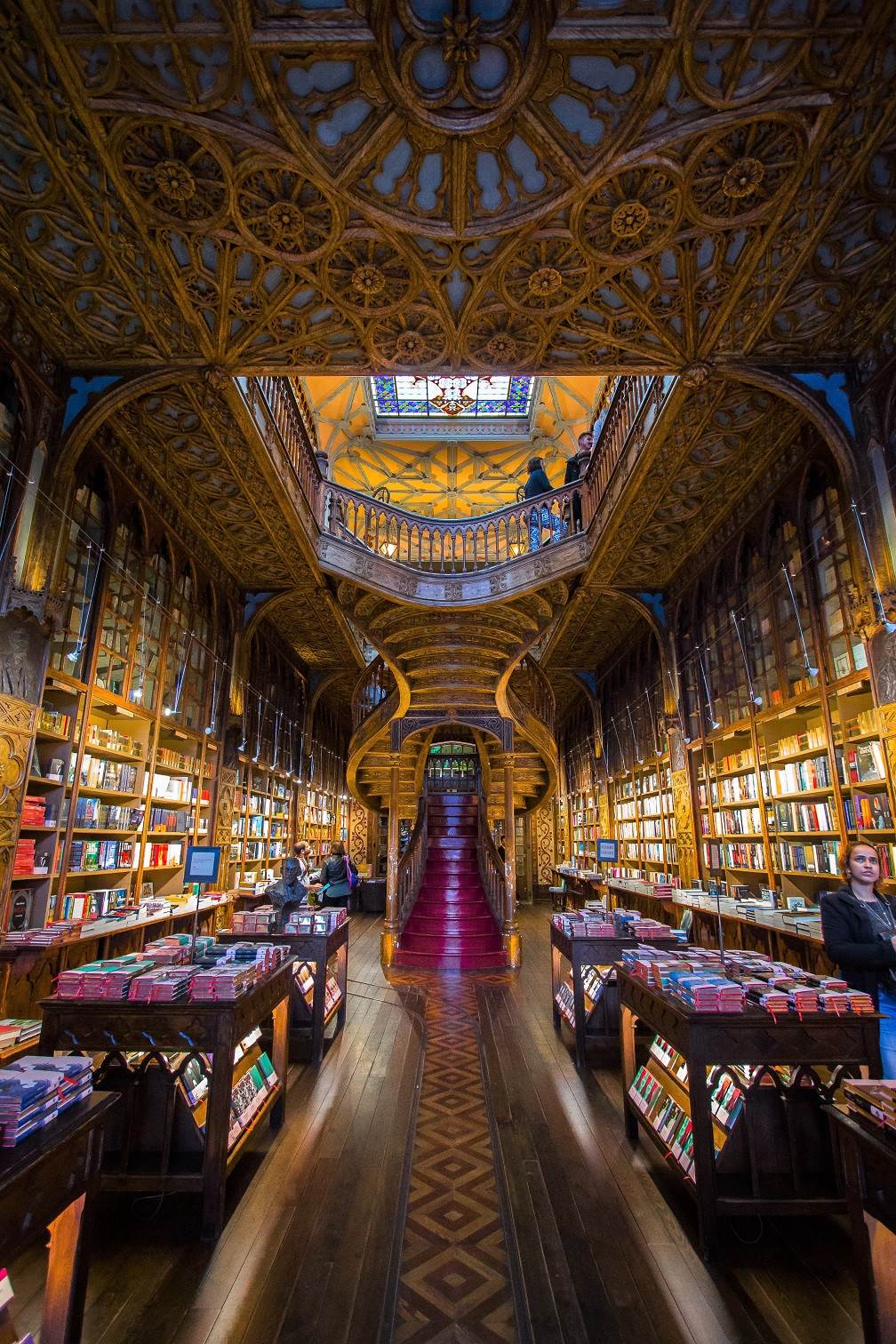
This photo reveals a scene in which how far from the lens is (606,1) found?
267cm

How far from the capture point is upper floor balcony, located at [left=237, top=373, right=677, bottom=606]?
237 inches

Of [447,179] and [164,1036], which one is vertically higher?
[447,179]

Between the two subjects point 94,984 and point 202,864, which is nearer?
point 94,984

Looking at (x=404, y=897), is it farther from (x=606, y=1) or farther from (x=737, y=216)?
(x=606, y=1)

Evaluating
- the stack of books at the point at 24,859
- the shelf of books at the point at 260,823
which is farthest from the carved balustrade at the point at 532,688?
the stack of books at the point at 24,859

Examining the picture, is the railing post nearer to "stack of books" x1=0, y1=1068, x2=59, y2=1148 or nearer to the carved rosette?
the carved rosette

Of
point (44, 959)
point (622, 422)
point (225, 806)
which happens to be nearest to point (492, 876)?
point (225, 806)

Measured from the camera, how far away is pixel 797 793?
16.8ft

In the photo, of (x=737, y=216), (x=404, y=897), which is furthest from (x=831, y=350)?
(x=404, y=897)

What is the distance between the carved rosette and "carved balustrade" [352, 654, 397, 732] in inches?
95.5

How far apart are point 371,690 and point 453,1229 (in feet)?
27.1

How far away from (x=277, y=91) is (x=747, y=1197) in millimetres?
4905

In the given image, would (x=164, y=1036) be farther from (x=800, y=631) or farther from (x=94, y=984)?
(x=800, y=631)

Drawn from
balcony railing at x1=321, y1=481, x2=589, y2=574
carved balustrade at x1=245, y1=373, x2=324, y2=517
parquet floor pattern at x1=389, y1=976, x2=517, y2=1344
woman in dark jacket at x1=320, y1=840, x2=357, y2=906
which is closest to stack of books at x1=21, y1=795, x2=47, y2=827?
parquet floor pattern at x1=389, y1=976, x2=517, y2=1344
